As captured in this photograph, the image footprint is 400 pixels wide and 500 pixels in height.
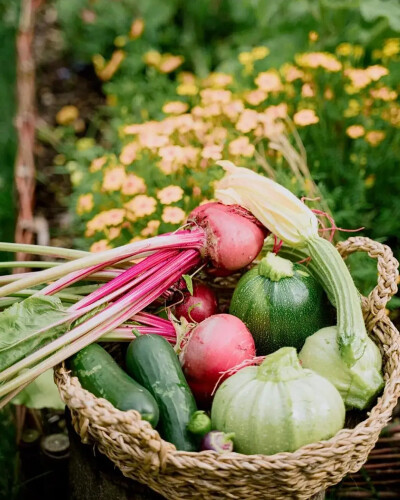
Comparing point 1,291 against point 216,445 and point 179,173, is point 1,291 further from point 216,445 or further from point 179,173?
point 179,173

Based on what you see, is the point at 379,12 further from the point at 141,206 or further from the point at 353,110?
the point at 141,206

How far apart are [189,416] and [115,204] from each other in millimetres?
1594

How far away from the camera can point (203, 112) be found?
3211mm

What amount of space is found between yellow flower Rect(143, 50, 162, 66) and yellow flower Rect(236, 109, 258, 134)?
160cm

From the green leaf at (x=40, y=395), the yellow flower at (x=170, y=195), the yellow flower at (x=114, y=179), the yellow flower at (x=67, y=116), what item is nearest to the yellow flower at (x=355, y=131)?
the yellow flower at (x=170, y=195)

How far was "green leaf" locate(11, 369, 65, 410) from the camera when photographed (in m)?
2.31

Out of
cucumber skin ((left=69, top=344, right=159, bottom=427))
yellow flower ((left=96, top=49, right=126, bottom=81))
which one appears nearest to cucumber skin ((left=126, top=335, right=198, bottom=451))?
cucumber skin ((left=69, top=344, right=159, bottom=427))

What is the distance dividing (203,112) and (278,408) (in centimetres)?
193

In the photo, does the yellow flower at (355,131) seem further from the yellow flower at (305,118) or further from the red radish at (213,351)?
the red radish at (213,351)

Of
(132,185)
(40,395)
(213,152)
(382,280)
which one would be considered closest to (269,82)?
(213,152)

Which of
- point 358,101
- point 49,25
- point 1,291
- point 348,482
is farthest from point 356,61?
point 49,25

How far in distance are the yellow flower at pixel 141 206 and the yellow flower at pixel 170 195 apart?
0.07m

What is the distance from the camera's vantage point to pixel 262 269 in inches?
80.2

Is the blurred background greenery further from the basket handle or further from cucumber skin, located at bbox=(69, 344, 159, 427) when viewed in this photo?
cucumber skin, located at bbox=(69, 344, 159, 427)
